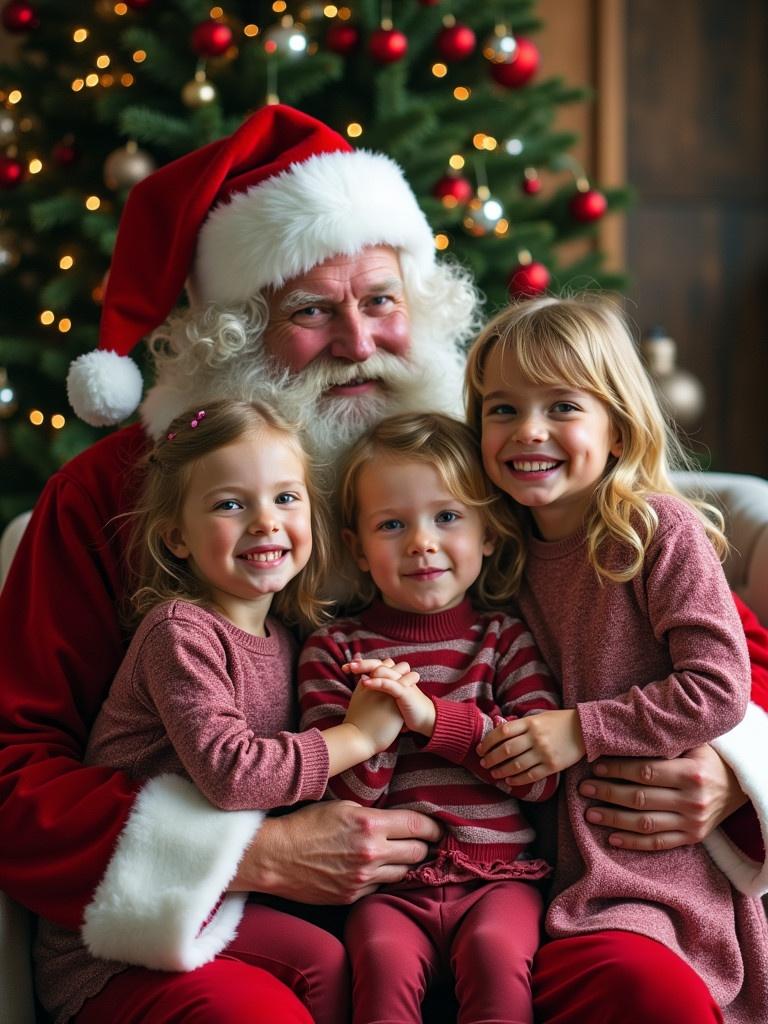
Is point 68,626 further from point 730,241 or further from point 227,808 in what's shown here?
point 730,241

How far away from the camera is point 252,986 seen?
149 cm

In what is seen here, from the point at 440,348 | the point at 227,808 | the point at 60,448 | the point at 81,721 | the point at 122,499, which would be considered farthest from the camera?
the point at 60,448

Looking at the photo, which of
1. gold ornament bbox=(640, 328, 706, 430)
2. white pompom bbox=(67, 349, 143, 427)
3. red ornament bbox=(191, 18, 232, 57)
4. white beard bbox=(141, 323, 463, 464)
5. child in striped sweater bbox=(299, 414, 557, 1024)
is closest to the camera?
child in striped sweater bbox=(299, 414, 557, 1024)

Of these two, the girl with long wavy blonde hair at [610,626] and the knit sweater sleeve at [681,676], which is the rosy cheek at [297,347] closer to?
the girl with long wavy blonde hair at [610,626]

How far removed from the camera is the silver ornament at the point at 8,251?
340 centimetres

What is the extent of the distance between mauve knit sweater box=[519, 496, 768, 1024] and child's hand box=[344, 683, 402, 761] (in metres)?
0.29

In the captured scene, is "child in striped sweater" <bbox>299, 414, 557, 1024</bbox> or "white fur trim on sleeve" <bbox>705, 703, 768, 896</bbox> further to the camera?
"white fur trim on sleeve" <bbox>705, 703, 768, 896</bbox>

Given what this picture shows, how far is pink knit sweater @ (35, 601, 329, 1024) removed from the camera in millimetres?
1579

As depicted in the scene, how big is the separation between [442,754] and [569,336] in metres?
0.70

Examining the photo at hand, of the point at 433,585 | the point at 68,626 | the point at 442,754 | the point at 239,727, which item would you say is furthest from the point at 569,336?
the point at 68,626

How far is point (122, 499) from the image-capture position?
78.9 inches

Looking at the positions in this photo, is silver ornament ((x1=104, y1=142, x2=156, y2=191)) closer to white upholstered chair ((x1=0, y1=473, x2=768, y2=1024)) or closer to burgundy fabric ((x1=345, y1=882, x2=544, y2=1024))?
white upholstered chair ((x1=0, y1=473, x2=768, y2=1024))

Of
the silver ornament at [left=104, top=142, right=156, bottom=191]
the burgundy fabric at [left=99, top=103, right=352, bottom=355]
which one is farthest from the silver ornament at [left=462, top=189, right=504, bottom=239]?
the burgundy fabric at [left=99, top=103, right=352, bottom=355]

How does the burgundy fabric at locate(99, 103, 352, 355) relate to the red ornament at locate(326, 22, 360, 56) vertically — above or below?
below
